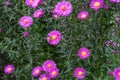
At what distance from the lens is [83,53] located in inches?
93.7

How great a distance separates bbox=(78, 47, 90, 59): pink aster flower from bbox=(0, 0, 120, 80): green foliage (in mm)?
76

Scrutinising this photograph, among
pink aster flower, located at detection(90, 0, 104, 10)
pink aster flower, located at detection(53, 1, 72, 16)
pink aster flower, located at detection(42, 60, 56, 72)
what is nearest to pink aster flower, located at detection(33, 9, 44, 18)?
pink aster flower, located at detection(53, 1, 72, 16)

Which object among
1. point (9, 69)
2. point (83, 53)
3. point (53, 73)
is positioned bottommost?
point (9, 69)

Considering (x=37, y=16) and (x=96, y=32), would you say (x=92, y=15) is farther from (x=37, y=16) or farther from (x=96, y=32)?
(x=37, y=16)

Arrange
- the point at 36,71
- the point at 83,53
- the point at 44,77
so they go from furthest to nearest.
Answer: the point at 36,71 → the point at 44,77 → the point at 83,53

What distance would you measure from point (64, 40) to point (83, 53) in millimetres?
188

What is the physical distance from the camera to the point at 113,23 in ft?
8.08

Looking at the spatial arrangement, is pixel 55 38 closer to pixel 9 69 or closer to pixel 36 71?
pixel 36 71

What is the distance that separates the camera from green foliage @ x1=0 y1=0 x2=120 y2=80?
7.86 feet

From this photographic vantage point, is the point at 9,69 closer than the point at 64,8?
No

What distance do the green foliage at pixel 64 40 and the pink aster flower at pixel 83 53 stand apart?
0.08 m

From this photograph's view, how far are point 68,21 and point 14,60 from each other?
0.86 meters

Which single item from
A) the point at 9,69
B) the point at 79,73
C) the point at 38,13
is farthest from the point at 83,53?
the point at 9,69

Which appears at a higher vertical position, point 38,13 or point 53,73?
point 38,13
